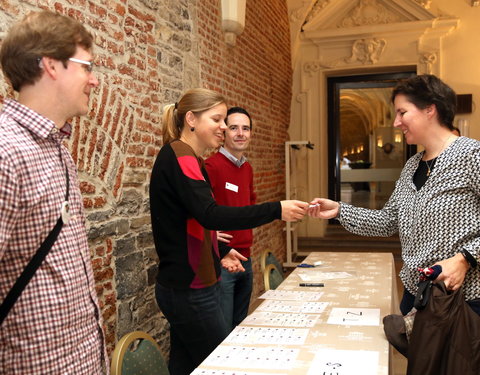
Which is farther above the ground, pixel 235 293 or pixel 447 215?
pixel 447 215

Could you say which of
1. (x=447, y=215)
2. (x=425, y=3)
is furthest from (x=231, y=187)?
(x=425, y=3)

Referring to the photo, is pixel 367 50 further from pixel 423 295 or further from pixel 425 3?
pixel 423 295

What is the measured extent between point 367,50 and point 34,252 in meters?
7.92

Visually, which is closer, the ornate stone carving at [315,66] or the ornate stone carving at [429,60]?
the ornate stone carving at [429,60]

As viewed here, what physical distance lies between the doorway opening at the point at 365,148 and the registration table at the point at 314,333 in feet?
20.3

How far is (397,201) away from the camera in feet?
7.54

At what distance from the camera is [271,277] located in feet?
10.7

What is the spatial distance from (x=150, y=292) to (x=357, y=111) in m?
8.51

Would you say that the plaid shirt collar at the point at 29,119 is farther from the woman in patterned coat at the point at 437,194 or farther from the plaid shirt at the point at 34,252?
the woman in patterned coat at the point at 437,194

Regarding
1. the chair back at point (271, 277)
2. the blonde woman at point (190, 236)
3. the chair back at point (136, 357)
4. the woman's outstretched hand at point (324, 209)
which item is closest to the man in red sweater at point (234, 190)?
the chair back at point (271, 277)

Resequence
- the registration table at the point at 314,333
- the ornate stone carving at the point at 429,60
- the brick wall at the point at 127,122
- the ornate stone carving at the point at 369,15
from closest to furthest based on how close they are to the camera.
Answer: the registration table at the point at 314,333, the brick wall at the point at 127,122, the ornate stone carving at the point at 429,60, the ornate stone carving at the point at 369,15

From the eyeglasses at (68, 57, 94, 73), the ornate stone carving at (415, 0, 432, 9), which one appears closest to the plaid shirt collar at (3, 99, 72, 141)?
the eyeglasses at (68, 57, 94, 73)

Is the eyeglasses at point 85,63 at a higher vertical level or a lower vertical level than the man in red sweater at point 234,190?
higher

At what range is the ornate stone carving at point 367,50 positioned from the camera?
8094mm
